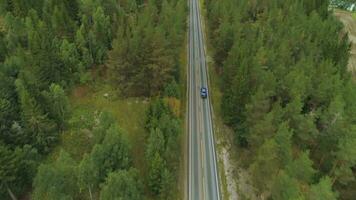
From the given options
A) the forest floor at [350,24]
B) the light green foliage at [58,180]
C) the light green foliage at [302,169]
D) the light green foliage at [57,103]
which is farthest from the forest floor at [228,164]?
the forest floor at [350,24]

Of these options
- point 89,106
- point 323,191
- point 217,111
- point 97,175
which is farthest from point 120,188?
point 217,111

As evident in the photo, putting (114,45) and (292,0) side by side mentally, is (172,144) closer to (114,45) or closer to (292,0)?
(114,45)

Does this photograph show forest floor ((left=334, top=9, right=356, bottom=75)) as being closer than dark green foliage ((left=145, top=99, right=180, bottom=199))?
No

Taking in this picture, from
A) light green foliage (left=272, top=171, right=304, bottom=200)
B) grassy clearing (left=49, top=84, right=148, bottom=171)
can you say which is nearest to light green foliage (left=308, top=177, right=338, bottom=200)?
light green foliage (left=272, top=171, right=304, bottom=200)

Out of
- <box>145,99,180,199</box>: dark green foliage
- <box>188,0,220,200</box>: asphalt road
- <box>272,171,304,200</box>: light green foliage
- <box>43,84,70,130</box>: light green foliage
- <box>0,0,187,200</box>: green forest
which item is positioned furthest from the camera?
<box>43,84,70,130</box>: light green foliage

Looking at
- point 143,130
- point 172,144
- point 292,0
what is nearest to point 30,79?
point 143,130

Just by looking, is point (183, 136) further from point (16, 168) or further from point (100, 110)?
point (16, 168)

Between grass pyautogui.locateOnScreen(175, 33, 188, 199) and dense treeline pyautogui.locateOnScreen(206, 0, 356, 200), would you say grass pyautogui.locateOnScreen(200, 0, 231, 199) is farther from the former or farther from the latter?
grass pyautogui.locateOnScreen(175, 33, 188, 199)

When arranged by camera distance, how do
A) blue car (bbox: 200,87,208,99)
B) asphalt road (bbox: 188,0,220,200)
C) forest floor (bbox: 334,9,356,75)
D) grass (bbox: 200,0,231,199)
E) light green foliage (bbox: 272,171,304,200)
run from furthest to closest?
forest floor (bbox: 334,9,356,75), blue car (bbox: 200,87,208,99), grass (bbox: 200,0,231,199), asphalt road (bbox: 188,0,220,200), light green foliage (bbox: 272,171,304,200)
